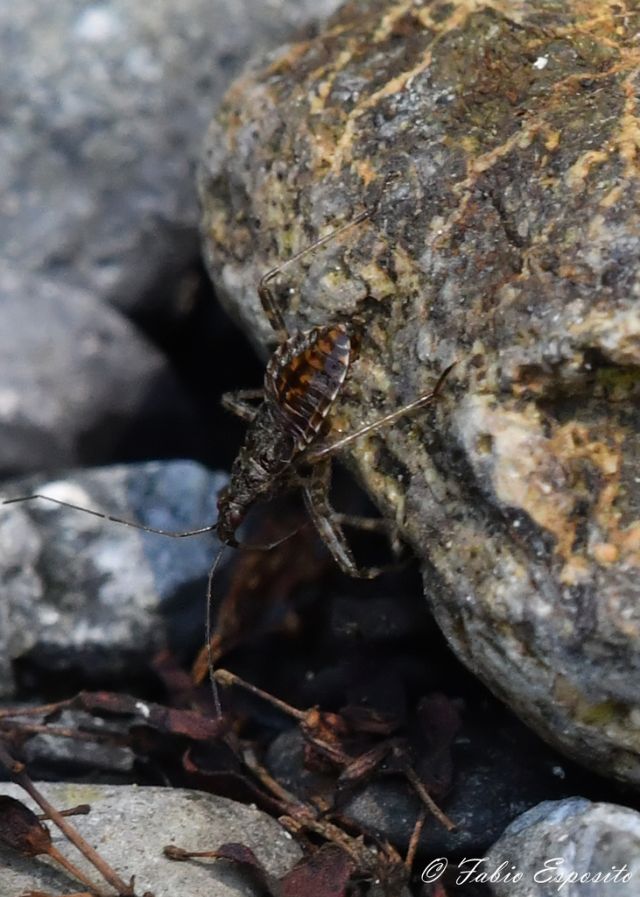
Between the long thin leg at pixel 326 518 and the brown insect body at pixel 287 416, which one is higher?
the brown insect body at pixel 287 416

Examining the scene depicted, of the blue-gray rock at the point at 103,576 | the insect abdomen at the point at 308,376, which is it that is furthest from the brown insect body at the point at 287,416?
the blue-gray rock at the point at 103,576

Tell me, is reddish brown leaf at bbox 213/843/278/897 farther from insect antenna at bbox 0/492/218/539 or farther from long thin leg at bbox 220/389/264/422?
long thin leg at bbox 220/389/264/422

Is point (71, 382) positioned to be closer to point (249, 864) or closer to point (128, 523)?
point (128, 523)

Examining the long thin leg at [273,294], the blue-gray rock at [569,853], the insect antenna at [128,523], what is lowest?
the blue-gray rock at [569,853]

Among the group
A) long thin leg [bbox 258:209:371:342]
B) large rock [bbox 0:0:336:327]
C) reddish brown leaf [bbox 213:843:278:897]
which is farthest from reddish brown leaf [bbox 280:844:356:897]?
large rock [bbox 0:0:336:327]

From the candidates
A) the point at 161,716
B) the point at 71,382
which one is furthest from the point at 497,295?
the point at 71,382

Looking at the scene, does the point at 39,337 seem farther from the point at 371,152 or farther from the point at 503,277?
the point at 503,277

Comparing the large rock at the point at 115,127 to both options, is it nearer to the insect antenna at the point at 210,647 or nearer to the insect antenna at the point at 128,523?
the insect antenna at the point at 128,523
